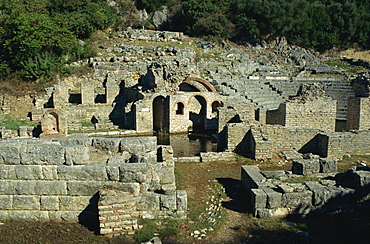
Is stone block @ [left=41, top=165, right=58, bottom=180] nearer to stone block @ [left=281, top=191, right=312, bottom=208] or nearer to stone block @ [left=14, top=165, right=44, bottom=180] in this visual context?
stone block @ [left=14, top=165, right=44, bottom=180]

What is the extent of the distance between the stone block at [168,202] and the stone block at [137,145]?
1935 millimetres

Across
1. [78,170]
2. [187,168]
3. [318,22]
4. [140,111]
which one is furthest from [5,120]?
[318,22]

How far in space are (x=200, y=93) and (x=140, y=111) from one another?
146 inches

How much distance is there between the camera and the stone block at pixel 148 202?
6.86m

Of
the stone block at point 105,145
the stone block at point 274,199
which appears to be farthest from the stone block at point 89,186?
the stone block at point 274,199

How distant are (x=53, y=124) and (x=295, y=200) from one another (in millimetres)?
12886

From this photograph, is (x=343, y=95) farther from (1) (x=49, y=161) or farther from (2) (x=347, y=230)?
(1) (x=49, y=161)

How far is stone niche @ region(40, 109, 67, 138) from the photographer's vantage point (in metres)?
15.7

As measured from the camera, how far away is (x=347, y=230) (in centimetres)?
660

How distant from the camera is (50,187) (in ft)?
21.9

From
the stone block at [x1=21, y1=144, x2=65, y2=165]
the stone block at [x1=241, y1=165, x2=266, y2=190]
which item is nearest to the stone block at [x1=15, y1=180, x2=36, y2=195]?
the stone block at [x1=21, y1=144, x2=65, y2=165]

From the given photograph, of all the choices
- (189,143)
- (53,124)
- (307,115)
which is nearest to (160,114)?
(189,143)

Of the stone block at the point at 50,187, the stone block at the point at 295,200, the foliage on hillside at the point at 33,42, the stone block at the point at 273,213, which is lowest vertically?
the stone block at the point at 273,213

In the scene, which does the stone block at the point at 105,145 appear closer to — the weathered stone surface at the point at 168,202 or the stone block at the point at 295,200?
the weathered stone surface at the point at 168,202
